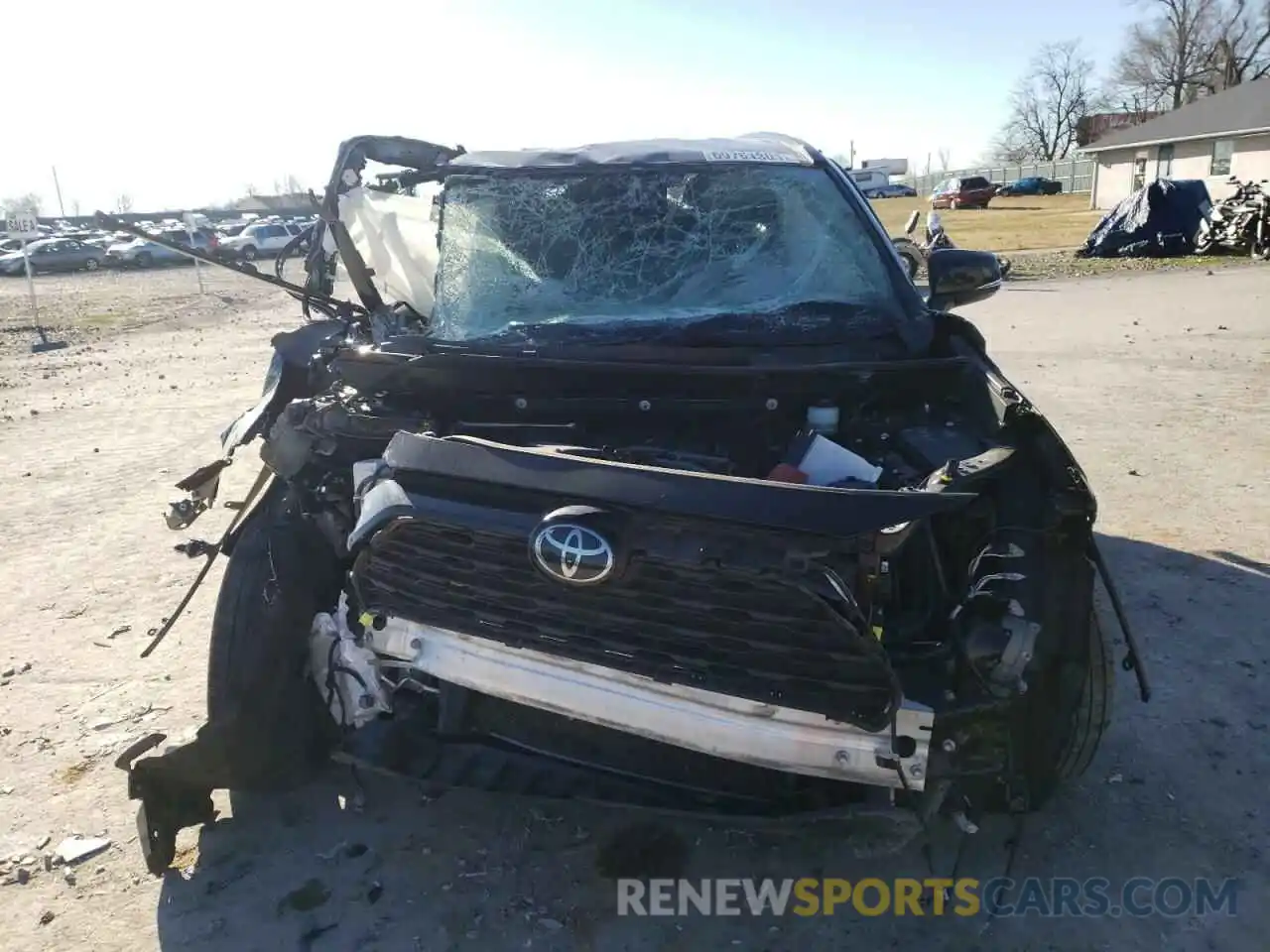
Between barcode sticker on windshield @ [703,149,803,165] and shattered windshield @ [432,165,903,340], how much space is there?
0.04 m

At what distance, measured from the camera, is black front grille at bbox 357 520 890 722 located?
209 cm

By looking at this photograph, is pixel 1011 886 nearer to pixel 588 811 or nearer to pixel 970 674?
pixel 970 674

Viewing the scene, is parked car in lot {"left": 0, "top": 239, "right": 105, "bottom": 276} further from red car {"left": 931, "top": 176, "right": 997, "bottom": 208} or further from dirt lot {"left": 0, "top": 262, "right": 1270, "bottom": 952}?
red car {"left": 931, "top": 176, "right": 997, "bottom": 208}

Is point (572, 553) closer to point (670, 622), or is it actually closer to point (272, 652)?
point (670, 622)

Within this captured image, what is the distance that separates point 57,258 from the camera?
3550 centimetres

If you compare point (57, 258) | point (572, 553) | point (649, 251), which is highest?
point (57, 258)

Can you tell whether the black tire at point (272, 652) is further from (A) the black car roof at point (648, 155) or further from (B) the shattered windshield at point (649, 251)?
(A) the black car roof at point (648, 155)

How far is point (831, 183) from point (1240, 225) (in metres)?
20.8

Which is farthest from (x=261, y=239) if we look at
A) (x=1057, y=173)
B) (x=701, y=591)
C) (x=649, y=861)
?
(x=1057, y=173)

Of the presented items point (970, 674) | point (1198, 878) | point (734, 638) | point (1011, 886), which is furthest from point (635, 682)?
point (1198, 878)

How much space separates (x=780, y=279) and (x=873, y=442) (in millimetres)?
835

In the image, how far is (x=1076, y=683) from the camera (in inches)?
92.4

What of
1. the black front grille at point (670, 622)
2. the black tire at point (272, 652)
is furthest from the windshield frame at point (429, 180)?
the black front grille at point (670, 622)

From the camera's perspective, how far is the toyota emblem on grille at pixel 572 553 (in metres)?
2.11
